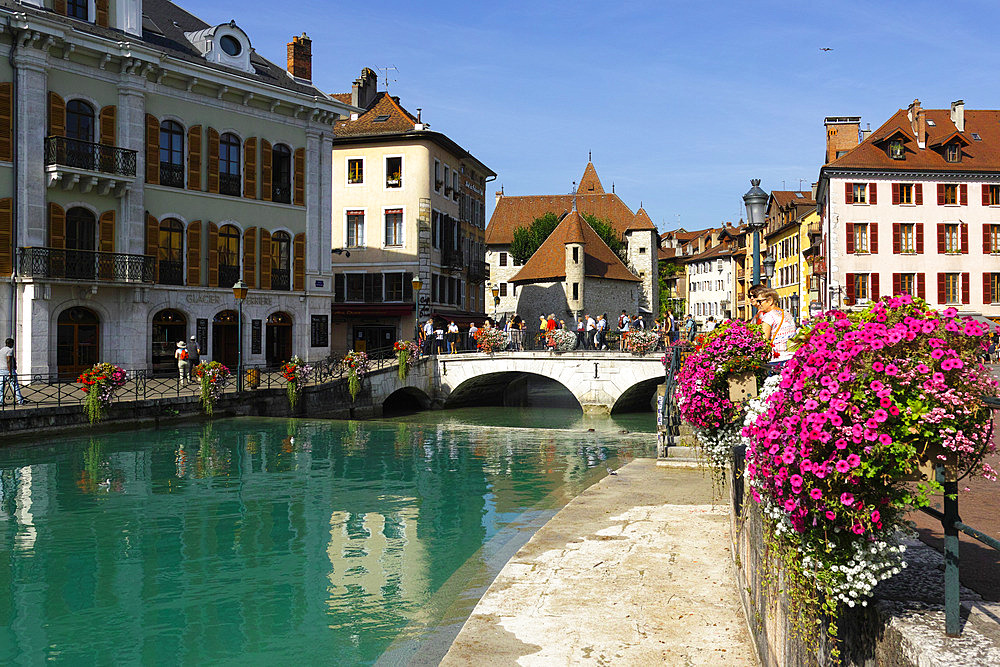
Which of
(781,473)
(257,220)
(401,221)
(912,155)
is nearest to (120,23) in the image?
(257,220)

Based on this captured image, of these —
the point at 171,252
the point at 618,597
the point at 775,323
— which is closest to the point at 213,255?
the point at 171,252

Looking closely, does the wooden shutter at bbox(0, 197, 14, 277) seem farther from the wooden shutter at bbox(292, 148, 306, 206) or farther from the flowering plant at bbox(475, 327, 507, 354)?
the flowering plant at bbox(475, 327, 507, 354)

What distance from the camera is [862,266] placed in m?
43.0

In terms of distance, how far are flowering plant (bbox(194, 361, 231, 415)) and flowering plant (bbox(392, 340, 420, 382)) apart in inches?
349

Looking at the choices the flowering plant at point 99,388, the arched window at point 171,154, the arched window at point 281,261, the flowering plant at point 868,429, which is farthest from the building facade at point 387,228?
the flowering plant at point 868,429

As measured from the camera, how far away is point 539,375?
33750 millimetres

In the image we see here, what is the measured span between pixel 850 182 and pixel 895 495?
43.6m

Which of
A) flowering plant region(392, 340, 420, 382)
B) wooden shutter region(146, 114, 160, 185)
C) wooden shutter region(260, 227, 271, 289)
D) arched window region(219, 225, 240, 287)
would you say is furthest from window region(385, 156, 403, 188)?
wooden shutter region(146, 114, 160, 185)

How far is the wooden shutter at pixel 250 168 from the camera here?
1175 inches

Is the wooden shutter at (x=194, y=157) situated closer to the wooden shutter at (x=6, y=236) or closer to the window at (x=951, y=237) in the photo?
the wooden shutter at (x=6, y=236)

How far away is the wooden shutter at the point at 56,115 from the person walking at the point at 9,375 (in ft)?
21.7

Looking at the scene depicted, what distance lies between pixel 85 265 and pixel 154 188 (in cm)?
354

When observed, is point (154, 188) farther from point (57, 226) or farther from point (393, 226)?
point (393, 226)

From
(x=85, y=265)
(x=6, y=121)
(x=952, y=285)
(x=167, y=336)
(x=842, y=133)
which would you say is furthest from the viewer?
(x=842, y=133)
